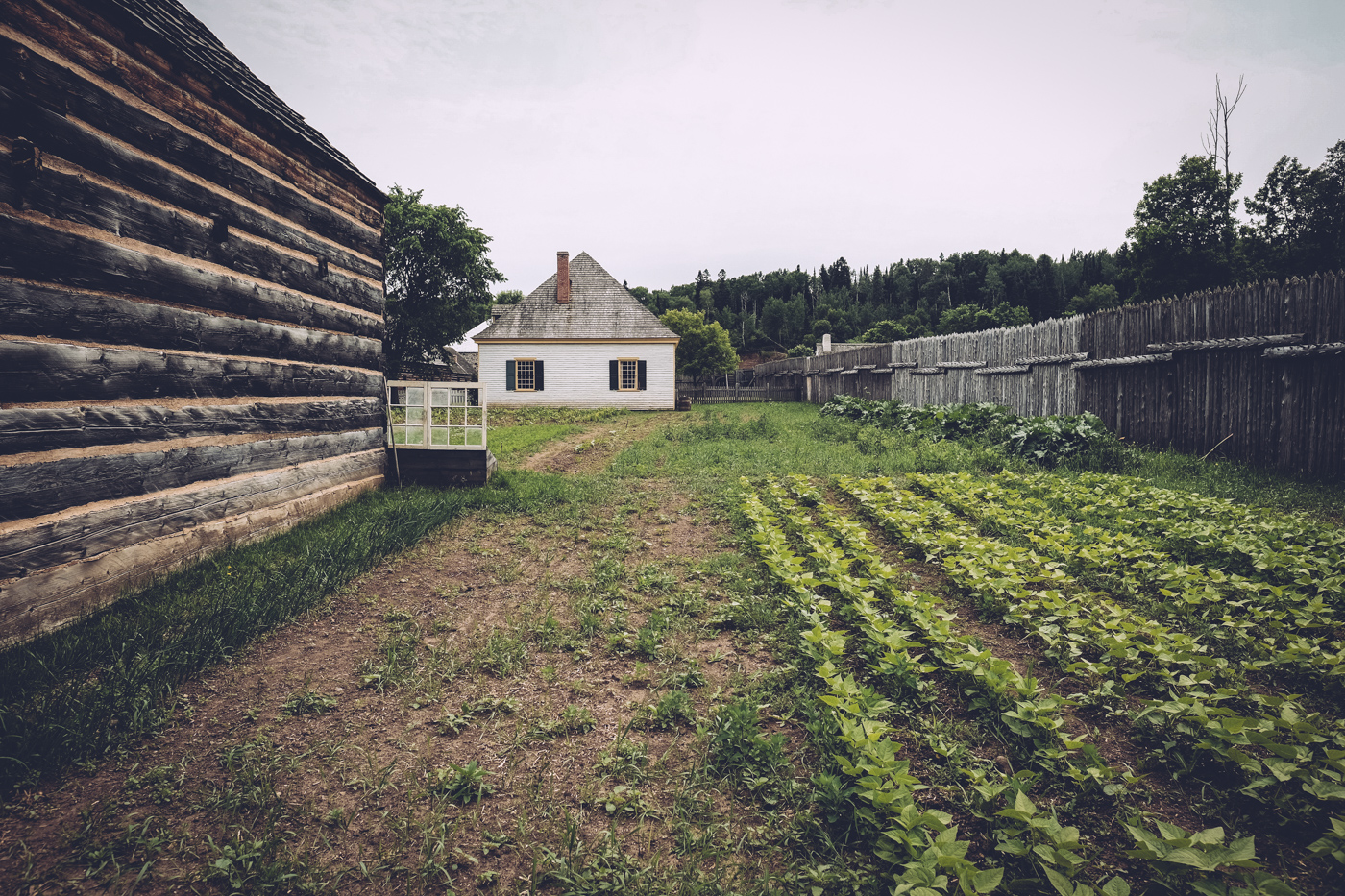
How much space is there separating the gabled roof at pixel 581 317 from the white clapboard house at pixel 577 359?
0.04 m

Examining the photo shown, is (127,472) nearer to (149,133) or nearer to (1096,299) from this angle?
(149,133)

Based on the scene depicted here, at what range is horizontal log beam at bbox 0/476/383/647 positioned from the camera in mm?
3441

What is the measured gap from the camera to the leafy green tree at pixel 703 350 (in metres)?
44.2

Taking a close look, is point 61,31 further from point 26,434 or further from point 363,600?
point 363,600

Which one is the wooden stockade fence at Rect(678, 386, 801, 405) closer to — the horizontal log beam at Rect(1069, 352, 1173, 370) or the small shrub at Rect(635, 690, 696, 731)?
the horizontal log beam at Rect(1069, 352, 1173, 370)

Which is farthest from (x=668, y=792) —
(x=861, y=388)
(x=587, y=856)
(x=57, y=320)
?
(x=861, y=388)

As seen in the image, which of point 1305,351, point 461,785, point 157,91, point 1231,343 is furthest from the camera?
point 1231,343

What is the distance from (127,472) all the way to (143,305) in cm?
130

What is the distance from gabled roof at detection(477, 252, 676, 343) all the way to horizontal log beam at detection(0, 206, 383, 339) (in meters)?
19.0

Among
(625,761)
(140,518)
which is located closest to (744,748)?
(625,761)

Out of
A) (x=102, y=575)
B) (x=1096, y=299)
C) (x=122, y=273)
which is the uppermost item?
(x=1096, y=299)

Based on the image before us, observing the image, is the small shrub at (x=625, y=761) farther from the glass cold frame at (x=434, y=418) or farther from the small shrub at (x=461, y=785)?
the glass cold frame at (x=434, y=418)

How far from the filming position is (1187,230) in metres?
26.3

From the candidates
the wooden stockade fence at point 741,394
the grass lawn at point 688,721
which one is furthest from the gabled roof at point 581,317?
the grass lawn at point 688,721
